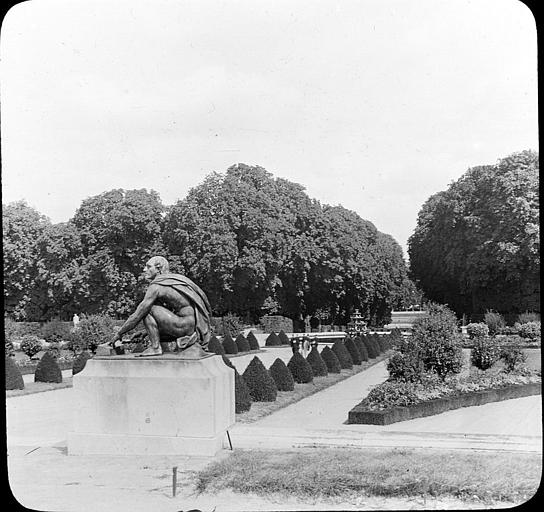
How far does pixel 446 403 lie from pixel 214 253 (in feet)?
102

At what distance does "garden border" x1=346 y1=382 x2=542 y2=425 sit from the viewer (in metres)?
13.8

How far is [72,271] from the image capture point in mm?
50875

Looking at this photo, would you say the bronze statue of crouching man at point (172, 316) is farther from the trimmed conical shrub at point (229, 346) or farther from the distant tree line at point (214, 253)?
the distant tree line at point (214, 253)

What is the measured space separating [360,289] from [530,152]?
15.3 meters

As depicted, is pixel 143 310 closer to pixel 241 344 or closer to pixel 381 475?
pixel 381 475

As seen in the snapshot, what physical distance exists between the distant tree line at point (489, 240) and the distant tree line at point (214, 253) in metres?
6.24

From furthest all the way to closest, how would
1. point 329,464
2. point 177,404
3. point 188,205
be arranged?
point 188,205 < point 177,404 < point 329,464

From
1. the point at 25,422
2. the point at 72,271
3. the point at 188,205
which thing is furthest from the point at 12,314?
the point at 25,422

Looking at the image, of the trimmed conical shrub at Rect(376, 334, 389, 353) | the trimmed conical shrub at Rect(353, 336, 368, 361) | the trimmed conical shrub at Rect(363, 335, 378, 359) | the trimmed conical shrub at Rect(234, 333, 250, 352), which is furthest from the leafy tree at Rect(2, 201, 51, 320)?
the trimmed conical shrub at Rect(353, 336, 368, 361)

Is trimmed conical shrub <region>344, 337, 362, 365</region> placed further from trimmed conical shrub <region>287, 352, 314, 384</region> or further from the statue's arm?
the statue's arm

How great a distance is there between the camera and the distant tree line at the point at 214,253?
46.7 metres

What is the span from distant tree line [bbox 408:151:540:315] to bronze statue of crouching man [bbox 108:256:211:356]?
3677 centimetres

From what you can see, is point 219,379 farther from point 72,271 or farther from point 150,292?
point 72,271

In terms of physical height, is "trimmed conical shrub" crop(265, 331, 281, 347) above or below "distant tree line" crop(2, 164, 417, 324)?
below
